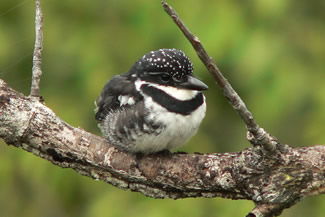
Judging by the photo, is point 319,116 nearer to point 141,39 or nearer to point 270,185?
point 141,39

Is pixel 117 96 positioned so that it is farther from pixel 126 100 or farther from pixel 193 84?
pixel 193 84

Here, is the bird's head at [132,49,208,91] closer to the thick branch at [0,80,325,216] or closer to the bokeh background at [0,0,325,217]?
the thick branch at [0,80,325,216]

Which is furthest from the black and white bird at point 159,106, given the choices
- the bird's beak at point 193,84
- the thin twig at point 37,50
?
the thin twig at point 37,50

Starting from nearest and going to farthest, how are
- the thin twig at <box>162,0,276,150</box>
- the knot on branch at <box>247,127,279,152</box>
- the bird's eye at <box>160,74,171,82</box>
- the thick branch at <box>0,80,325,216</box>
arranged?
the thin twig at <box>162,0,276,150</box>
the knot on branch at <box>247,127,279,152</box>
the thick branch at <box>0,80,325,216</box>
the bird's eye at <box>160,74,171,82</box>

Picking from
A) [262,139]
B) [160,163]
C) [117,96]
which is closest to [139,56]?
[117,96]

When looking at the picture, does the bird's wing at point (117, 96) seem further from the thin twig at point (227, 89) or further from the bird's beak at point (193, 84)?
the thin twig at point (227, 89)

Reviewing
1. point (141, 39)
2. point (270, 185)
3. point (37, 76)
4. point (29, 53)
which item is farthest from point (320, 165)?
point (29, 53)

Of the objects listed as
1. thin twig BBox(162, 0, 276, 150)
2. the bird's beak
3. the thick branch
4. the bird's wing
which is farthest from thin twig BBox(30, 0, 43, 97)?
thin twig BBox(162, 0, 276, 150)
